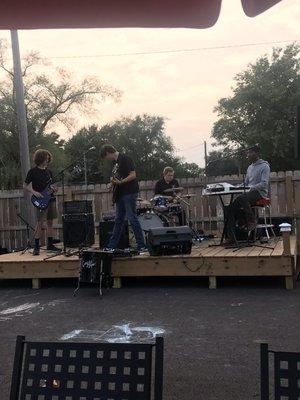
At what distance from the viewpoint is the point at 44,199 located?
823 cm

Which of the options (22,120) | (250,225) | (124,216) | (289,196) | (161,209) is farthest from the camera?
(22,120)

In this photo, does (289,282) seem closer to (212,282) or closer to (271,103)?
(212,282)

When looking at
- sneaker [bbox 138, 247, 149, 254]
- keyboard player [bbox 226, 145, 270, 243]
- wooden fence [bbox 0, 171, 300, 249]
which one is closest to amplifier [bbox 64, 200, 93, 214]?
sneaker [bbox 138, 247, 149, 254]

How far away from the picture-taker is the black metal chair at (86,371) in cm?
194

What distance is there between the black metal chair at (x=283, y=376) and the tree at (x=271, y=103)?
37096 millimetres

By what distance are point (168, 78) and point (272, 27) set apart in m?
0.72

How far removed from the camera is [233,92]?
44688 mm

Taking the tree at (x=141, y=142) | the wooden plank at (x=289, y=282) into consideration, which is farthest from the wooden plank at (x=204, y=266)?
the tree at (x=141, y=142)

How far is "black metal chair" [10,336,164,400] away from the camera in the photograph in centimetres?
194

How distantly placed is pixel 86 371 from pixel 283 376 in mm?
778

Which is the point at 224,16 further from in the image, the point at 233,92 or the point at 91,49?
the point at 233,92

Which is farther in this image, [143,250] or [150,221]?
[150,221]

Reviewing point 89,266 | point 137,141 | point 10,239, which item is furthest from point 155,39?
point 137,141

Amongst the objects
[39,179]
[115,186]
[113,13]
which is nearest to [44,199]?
[39,179]
